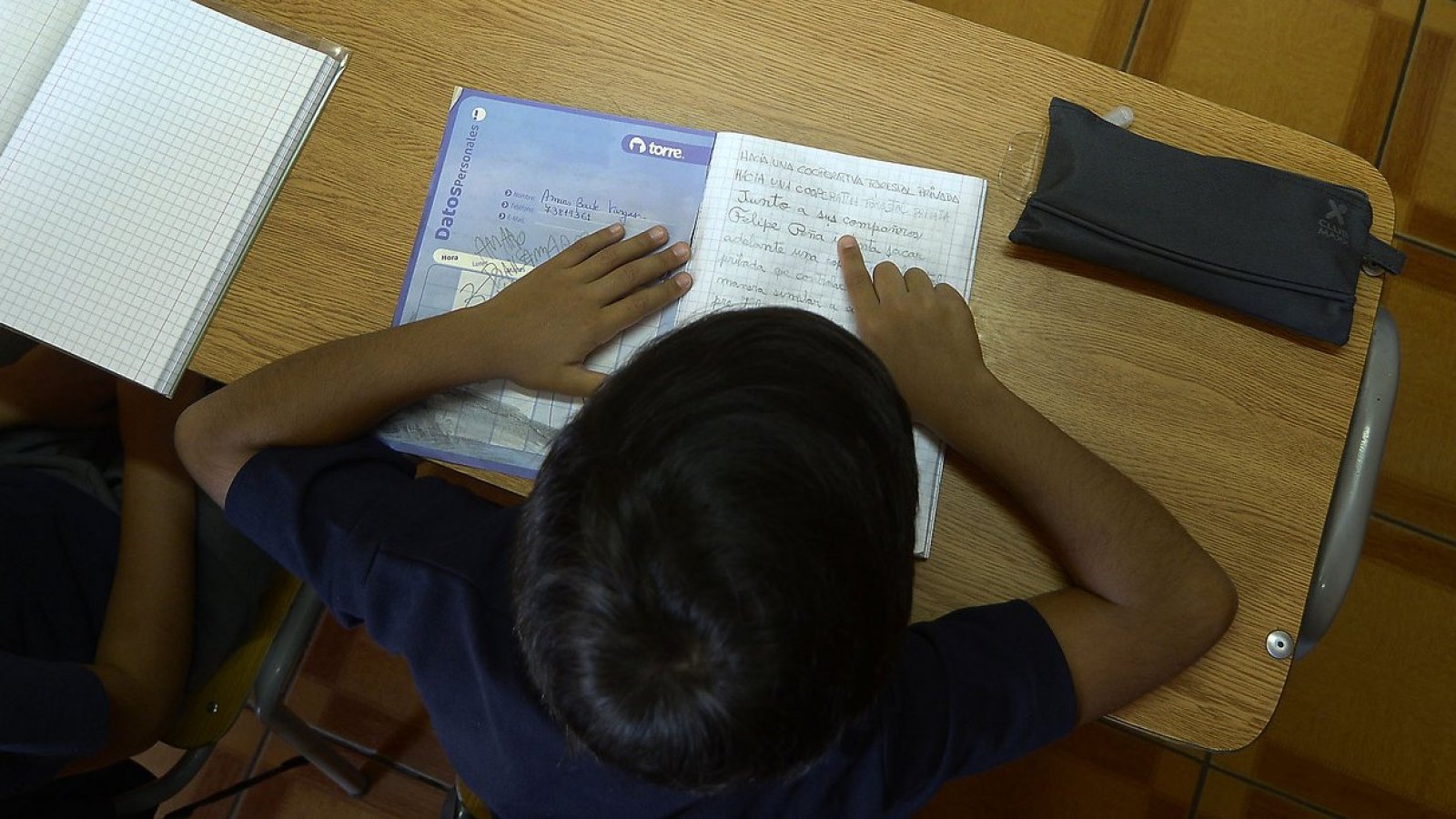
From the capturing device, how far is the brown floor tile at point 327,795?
1271 mm

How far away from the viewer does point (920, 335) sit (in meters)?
0.70

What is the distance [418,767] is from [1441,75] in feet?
5.86

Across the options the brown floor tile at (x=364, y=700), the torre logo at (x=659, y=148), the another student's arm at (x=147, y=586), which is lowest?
the brown floor tile at (x=364, y=700)

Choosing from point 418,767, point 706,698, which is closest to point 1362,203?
point 706,698

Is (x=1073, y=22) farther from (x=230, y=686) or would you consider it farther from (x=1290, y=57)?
(x=230, y=686)

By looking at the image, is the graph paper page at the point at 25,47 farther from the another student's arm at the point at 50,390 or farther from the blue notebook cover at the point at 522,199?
the blue notebook cover at the point at 522,199

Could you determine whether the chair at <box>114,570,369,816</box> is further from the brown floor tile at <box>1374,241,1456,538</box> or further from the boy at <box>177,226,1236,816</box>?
the brown floor tile at <box>1374,241,1456,538</box>

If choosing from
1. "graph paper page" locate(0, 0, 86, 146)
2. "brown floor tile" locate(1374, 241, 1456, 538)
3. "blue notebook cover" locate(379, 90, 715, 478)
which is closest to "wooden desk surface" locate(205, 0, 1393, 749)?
"blue notebook cover" locate(379, 90, 715, 478)

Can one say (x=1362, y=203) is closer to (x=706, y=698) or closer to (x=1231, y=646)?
(x=1231, y=646)

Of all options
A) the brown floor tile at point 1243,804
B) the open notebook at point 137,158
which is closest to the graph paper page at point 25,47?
the open notebook at point 137,158

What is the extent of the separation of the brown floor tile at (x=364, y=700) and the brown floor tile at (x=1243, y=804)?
40.3 inches

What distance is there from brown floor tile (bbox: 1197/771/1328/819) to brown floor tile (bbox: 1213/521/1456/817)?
0.02 meters

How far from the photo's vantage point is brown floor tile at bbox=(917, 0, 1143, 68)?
4.62 feet

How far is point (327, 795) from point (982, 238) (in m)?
1.13
